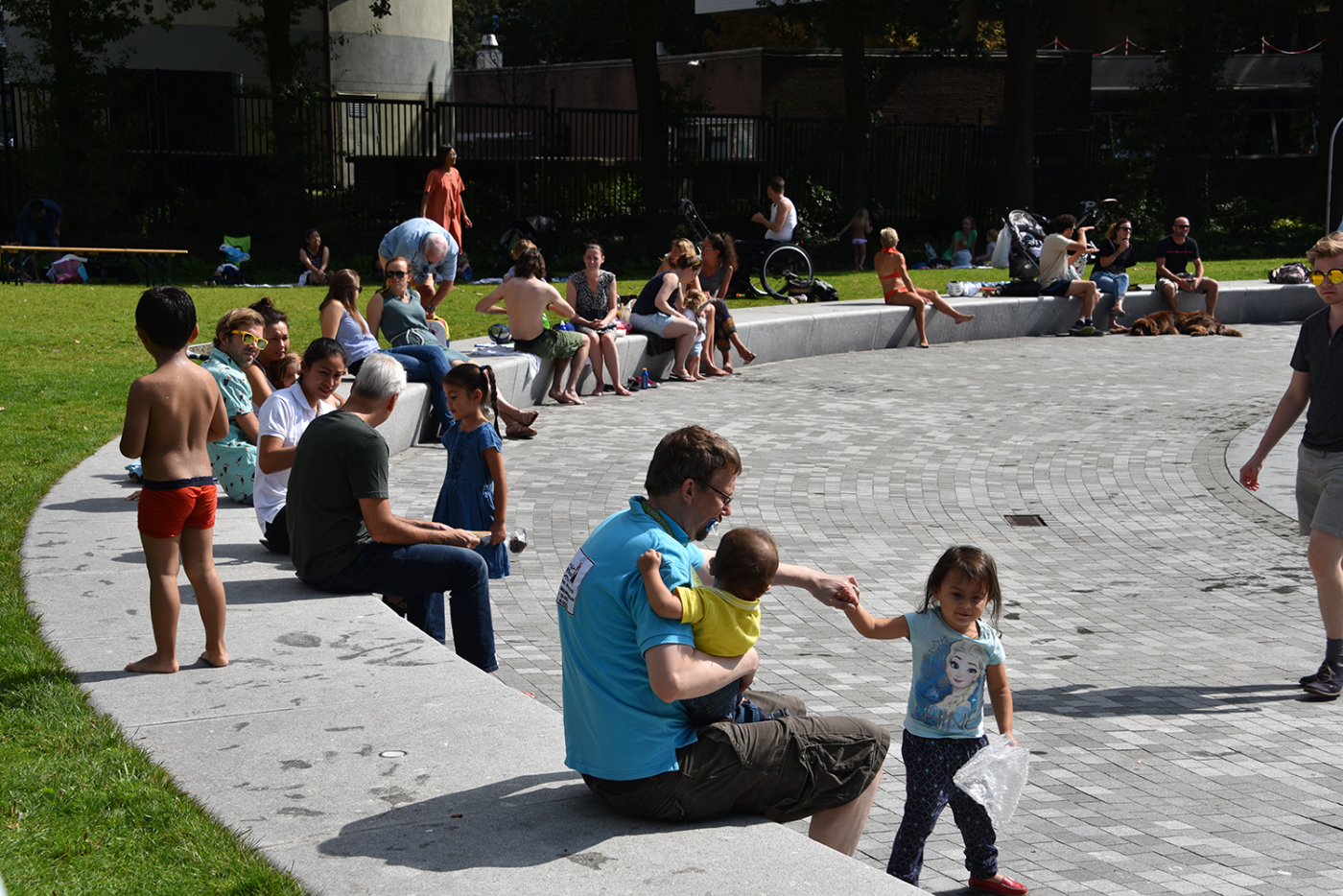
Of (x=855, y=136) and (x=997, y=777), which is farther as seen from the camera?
(x=855, y=136)

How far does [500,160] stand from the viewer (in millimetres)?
25719

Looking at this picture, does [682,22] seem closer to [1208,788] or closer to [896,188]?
[896,188]

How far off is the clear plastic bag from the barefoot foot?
9.23 feet

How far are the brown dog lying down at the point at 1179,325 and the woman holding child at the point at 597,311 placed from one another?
8.79 meters

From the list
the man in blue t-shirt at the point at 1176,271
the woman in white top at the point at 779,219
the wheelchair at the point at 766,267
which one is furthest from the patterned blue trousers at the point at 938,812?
the man in blue t-shirt at the point at 1176,271

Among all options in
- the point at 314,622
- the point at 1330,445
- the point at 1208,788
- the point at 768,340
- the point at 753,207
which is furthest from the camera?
the point at 753,207

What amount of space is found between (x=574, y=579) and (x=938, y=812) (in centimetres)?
136

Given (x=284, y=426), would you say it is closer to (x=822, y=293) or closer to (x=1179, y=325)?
(x=822, y=293)

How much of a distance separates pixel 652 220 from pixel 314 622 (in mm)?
19553

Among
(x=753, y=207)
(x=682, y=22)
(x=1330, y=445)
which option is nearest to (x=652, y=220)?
(x=753, y=207)

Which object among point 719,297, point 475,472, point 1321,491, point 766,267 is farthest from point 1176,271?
point 475,472

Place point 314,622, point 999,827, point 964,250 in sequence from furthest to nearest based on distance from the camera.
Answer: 1. point 964,250
2. point 314,622
3. point 999,827

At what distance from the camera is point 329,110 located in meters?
23.3

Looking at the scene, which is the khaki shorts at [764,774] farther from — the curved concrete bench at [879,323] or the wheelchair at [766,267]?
the wheelchair at [766,267]
